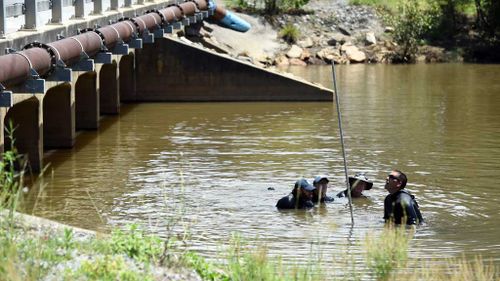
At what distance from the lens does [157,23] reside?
40406mm

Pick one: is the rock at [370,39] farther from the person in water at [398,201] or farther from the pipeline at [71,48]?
the person in water at [398,201]

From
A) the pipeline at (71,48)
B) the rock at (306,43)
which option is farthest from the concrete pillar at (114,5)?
the rock at (306,43)

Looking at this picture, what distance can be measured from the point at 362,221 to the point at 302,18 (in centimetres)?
4200

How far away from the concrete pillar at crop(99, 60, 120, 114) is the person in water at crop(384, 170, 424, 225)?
1819cm

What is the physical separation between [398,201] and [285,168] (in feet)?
26.3

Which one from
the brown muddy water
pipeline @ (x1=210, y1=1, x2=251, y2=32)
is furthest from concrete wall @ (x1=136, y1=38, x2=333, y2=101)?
pipeline @ (x1=210, y1=1, x2=251, y2=32)

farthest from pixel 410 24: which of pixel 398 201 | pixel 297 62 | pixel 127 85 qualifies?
pixel 398 201

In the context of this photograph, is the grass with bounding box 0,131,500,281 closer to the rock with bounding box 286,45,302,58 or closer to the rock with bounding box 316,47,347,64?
the rock with bounding box 286,45,302,58

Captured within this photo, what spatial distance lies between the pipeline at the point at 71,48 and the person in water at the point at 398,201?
6875mm

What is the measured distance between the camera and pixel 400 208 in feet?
64.7

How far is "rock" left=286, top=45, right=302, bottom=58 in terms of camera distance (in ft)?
189

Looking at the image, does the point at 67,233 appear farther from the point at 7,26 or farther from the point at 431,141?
the point at 431,141

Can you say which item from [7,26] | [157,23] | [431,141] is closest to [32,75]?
[7,26]

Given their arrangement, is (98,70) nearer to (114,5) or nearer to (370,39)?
(114,5)
